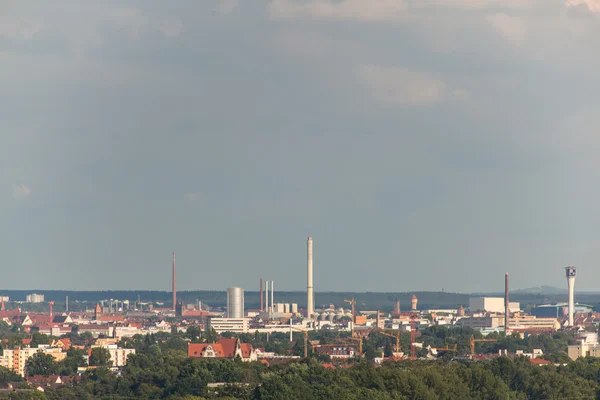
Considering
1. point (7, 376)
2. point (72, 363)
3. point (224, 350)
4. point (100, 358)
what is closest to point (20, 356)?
point (100, 358)

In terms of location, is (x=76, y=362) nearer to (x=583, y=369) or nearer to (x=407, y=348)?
(x=407, y=348)

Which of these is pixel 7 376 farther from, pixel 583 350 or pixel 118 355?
pixel 583 350

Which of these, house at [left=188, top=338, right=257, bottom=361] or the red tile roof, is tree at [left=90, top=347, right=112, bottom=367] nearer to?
house at [left=188, top=338, right=257, bottom=361]

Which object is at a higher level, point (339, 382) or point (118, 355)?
point (339, 382)

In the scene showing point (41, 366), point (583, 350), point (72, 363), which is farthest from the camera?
point (583, 350)

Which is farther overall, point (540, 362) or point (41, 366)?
point (41, 366)

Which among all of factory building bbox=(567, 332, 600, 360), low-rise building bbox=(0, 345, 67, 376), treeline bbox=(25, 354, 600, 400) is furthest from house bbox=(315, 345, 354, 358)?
treeline bbox=(25, 354, 600, 400)

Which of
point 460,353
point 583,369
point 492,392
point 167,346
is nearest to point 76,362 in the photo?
point 167,346
